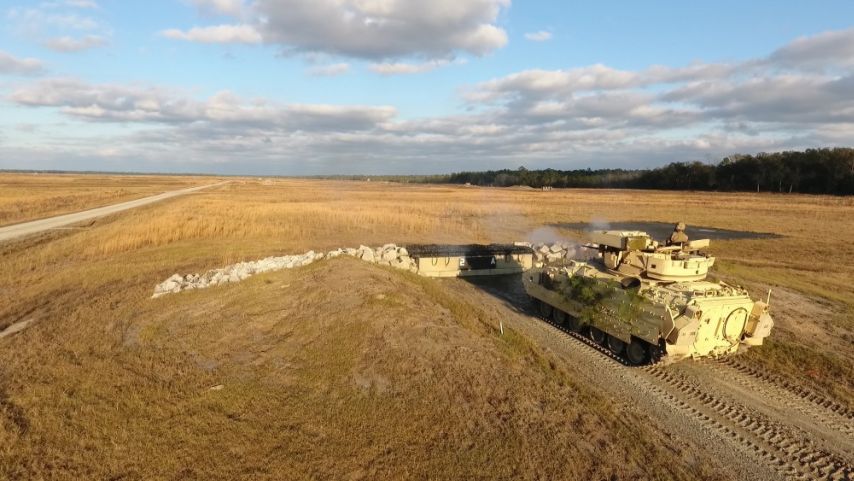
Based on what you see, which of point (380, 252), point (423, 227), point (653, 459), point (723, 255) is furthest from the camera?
point (423, 227)

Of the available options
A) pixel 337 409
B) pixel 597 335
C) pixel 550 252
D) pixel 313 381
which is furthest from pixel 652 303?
pixel 550 252

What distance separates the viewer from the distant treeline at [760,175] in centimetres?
7481

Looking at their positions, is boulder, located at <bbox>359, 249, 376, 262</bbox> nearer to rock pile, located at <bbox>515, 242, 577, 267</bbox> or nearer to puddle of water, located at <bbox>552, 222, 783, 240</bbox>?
rock pile, located at <bbox>515, 242, 577, 267</bbox>

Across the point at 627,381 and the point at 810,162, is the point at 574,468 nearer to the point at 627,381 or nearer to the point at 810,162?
the point at 627,381

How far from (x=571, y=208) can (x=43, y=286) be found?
45010mm

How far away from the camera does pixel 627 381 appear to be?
36.9 feet

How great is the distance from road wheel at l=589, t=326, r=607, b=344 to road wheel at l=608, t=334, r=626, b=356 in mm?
227

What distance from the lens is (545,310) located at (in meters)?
16.5

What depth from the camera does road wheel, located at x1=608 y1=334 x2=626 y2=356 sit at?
13.0 meters

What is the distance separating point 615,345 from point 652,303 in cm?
188

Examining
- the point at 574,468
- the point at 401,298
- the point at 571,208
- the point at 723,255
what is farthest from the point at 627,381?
the point at 571,208

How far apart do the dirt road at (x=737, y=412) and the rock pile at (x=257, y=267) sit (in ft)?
32.8

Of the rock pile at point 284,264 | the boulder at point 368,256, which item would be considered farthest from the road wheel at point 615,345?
the boulder at point 368,256

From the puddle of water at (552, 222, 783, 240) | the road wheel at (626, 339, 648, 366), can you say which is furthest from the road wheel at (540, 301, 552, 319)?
the puddle of water at (552, 222, 783, 240)
